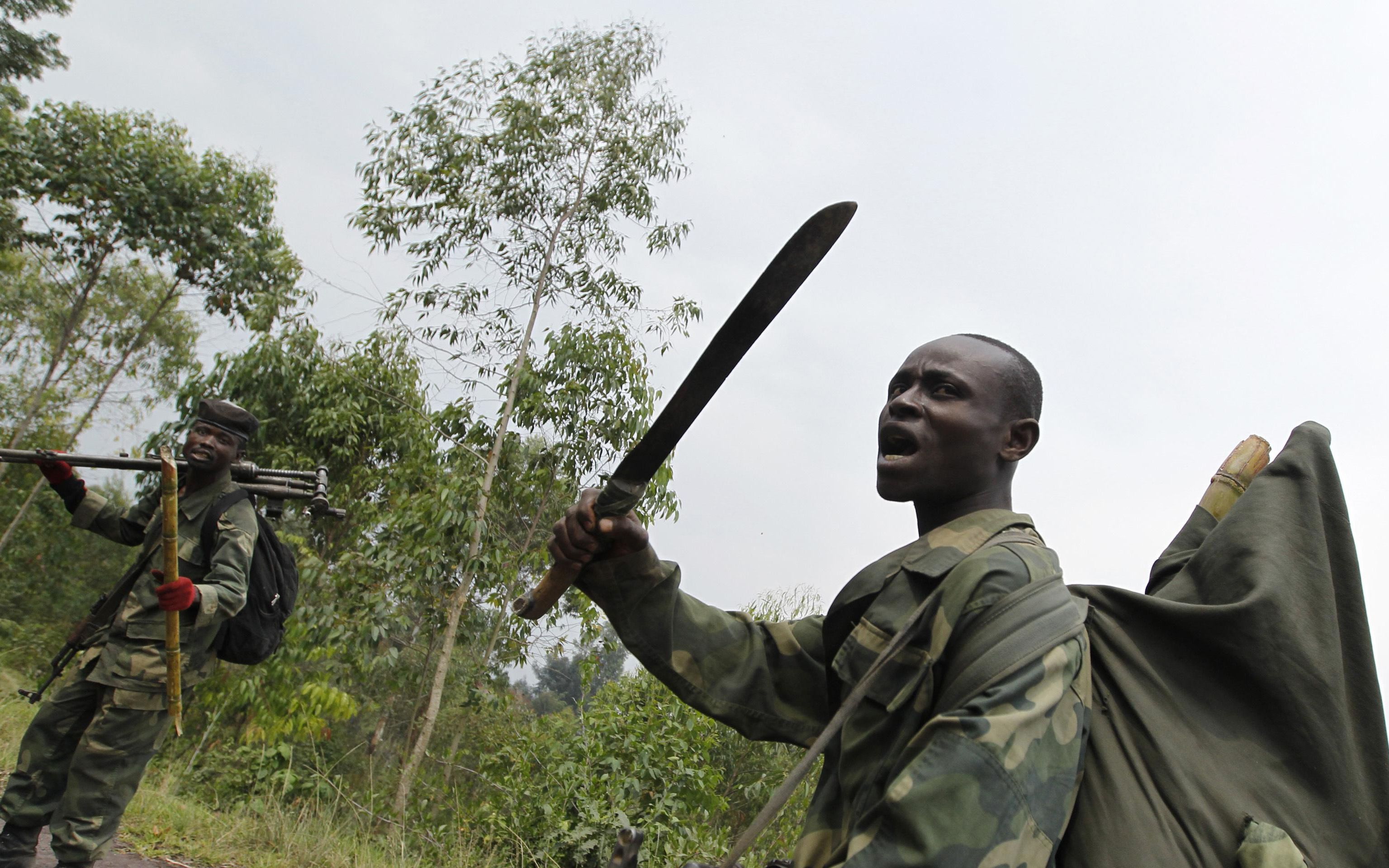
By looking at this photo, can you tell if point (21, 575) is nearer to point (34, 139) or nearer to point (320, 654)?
point (34, 139)

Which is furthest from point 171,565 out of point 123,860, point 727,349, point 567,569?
point 727,349

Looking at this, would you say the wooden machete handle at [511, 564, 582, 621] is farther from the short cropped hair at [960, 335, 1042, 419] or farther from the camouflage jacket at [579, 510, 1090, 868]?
the short cropped hair at [960, 335, 1042, 419]

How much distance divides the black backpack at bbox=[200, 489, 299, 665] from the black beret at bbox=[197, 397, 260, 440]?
0.99ft

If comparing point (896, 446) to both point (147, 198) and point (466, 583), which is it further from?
point (147, 198)

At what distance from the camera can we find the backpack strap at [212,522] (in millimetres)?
4277

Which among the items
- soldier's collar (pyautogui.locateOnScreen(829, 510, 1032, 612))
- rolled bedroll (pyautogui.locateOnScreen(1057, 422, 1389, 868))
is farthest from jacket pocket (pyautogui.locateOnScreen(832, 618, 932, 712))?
rolled bedroll (pyautogui.locateOnScreen(1057, 422, 1389, 868))

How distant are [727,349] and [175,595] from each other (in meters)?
3.13

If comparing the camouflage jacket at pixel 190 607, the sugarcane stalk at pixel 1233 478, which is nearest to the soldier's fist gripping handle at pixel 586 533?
the sugarcane stalk at pixel 1233 478

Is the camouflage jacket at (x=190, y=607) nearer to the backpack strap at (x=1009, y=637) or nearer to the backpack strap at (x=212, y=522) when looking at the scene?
the backpack strap at (x=212, y=522)

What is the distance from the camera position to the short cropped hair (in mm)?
1951

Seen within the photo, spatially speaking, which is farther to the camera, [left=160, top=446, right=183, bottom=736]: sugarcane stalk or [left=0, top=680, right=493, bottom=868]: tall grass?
[left=0, top=680, right=493, bottom=868]: tall grass

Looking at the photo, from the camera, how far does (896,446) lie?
1.94m

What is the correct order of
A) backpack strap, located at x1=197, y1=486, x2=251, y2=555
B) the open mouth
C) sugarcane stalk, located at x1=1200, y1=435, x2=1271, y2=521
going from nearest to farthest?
the open mouth → sugarcane stalk, located at x1=1200, y1=435, x2=1271, y2=521 → backpack strap, located at x1=197, y1=486, x2=251, y2=555

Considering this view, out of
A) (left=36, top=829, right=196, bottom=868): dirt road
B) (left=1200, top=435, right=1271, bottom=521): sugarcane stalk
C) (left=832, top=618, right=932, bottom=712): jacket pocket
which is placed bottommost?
(left=36, top=829, right=196, bottom=868): dirt road
